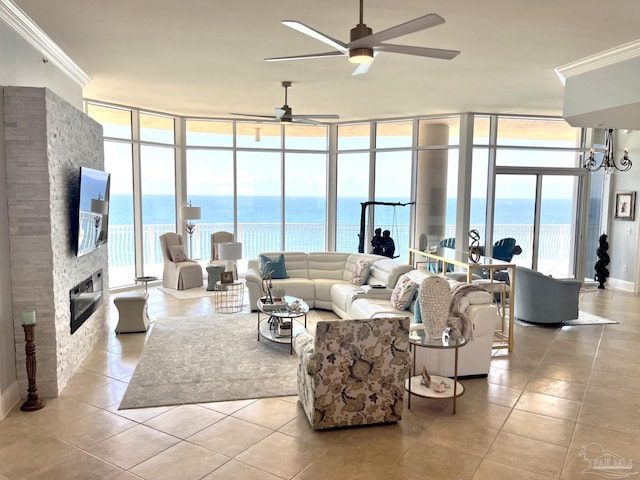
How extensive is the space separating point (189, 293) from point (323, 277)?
260cm

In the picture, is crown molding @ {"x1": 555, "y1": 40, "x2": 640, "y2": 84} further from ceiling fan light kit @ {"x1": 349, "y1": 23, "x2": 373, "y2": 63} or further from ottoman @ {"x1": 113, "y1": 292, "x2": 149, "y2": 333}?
ottoman @ {"x1": 113, "y1": 292, "x2": 149, "y2": 333}

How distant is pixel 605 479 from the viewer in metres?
3.03

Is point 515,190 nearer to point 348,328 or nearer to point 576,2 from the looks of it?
point 576,2

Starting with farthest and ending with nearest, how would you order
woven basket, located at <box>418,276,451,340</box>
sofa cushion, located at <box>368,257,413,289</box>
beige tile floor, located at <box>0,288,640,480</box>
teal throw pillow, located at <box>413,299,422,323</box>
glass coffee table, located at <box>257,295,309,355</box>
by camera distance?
sofa cushion, located at <box>368,257,413,289</box> < glass coffee table, located at <box>257,295,309,355</box> < teal throw pillow, located at <box>413,299,422,323</box> < woven basket, located at <box>418,276,451,340</box> < beige tile floor, located at <box>0,288,640,480</box>

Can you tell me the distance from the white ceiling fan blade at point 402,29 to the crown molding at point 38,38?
2.92 metres

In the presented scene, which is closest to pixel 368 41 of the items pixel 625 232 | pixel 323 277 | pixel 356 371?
pixel 356 371

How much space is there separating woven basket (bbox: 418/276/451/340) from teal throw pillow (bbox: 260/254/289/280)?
3.57m

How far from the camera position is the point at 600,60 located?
513cm

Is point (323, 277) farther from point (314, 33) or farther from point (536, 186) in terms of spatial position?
point (314, 33)

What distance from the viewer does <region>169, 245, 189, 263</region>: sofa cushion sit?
29.0 feet

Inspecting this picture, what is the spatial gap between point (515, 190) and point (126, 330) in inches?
295

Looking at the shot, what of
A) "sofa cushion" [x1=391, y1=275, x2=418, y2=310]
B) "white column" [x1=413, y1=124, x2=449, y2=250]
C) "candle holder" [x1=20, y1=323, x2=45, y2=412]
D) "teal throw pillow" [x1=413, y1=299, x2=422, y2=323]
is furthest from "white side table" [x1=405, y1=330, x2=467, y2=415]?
"white column" [x1=413, y1=124, x2=449, y2=250]

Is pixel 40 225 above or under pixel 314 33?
under

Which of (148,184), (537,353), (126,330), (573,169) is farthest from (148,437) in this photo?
(573,169)
